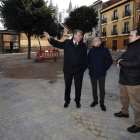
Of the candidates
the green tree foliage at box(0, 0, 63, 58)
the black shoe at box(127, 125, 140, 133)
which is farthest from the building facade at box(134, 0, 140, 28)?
the black shoe at box(127, 125, 140, 133)

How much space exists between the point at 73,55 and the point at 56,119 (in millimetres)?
1530

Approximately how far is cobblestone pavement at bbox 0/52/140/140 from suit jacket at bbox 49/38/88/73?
3.50ft

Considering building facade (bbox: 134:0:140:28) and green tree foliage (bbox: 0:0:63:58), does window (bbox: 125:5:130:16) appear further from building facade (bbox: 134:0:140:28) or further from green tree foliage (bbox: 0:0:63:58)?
green tree foliage (bbox: 0:0:63:58)

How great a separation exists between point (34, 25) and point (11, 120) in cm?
1199

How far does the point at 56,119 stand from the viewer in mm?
3117

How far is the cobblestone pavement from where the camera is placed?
101 inches

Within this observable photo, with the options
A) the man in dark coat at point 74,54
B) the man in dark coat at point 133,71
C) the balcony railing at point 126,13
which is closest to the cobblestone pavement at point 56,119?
the man in dark coat at point 133,71

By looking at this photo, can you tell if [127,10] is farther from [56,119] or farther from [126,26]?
[56,119]

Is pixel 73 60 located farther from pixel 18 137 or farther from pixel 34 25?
pixel 34 25

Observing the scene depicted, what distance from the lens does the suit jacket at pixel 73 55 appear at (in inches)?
135

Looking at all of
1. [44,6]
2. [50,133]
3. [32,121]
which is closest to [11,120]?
[32,121]

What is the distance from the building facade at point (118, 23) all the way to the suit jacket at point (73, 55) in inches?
1042

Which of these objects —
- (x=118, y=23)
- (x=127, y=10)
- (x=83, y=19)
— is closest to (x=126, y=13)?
(x=127, y=10)

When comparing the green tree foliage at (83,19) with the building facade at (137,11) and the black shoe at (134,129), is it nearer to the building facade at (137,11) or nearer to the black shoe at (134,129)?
the building facade at (137,11)
